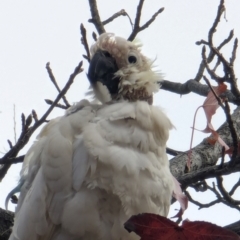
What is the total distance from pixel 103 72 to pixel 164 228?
3.76 feet


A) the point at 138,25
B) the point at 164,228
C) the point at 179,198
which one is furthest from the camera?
the point at 138,25

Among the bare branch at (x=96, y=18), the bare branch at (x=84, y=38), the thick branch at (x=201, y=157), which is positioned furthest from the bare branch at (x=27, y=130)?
the bare branch at (x=96, y=18)

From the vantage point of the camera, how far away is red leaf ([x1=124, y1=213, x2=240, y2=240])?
6.56 feet

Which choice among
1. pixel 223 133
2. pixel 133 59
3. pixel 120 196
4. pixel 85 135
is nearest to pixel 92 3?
pixel 133 59

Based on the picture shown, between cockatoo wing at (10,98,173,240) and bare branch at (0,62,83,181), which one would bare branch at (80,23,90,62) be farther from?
cockatoo wing at (10,98,173,240)

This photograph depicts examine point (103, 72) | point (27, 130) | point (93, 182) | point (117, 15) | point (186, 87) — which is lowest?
point (93, 182)

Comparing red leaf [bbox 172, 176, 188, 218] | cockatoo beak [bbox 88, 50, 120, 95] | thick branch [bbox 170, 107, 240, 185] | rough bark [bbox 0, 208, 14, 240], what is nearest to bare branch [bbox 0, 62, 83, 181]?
cockatoo beak [bbox 88, 50, 120, 95]

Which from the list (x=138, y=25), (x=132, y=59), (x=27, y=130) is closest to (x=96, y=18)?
(x=138, y=25)

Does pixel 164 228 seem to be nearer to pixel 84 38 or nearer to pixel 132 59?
pixel 132 59

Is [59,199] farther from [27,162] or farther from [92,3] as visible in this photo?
[92,3]

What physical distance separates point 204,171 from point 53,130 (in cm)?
74

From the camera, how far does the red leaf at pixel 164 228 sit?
6.56 feet

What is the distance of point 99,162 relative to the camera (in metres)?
2.45

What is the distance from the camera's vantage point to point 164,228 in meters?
2.03
